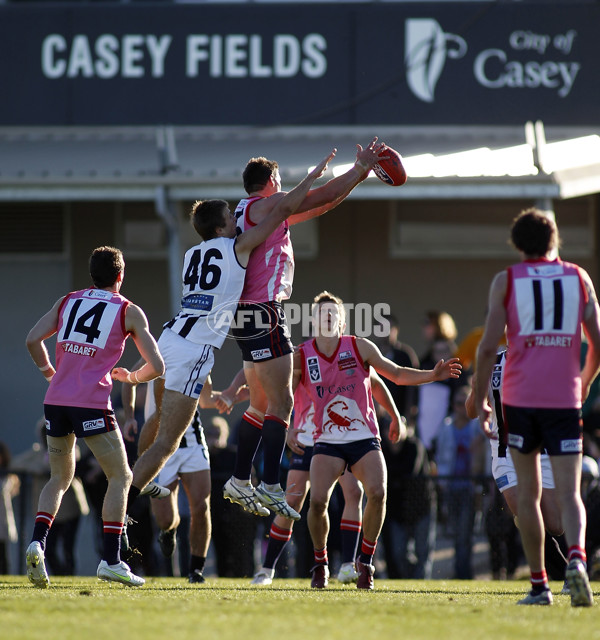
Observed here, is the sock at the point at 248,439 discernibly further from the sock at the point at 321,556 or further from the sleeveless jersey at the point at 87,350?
the sock at the point at 321,556

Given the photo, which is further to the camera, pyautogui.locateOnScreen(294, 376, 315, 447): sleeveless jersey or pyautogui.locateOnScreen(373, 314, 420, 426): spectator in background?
pyautogui.locateOnScreen(373, 314, 420, 426): spectator in background

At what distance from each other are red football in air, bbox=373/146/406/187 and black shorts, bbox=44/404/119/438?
2428 mm

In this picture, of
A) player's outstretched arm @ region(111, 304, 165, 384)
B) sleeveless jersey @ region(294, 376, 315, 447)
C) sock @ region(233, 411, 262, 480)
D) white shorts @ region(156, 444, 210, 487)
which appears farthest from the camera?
white shorts @ region(156, 444, 210, 487)

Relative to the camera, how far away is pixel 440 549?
11.8m

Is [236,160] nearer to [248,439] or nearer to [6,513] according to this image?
[6,513]

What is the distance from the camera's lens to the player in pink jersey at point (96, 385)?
273 inches

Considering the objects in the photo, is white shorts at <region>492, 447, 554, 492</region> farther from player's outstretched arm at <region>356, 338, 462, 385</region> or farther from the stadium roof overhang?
the stadium roof overhang

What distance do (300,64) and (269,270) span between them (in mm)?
8368

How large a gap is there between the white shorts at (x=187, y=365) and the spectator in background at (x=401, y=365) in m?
4.86

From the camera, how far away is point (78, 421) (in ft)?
22.7

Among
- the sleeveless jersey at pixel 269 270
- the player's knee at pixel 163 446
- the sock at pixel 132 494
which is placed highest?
the sleeveless jersey at pixel 269 270

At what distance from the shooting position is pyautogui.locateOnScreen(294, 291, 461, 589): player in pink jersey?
8211mm

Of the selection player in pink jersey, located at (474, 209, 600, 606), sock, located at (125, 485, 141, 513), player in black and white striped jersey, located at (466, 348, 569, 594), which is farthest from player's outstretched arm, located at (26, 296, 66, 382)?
player in black and white striped jersey, located at (466, 348, 569, 594)

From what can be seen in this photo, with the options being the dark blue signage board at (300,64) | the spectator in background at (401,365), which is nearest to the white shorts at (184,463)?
the spectator in background at (401,365)
